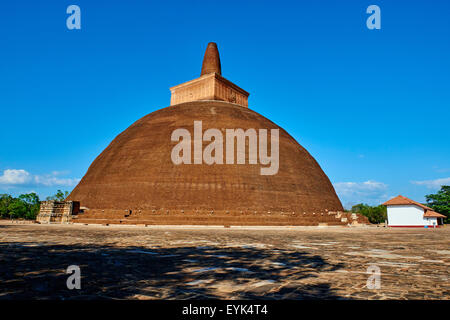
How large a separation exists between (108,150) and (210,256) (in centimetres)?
2630

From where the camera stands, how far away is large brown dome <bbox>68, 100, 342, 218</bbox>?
75.3ft

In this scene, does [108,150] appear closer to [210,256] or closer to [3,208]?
[210,256]

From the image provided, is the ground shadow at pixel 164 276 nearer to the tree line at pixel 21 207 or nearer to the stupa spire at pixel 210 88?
the stupa spire at pixel 210 88

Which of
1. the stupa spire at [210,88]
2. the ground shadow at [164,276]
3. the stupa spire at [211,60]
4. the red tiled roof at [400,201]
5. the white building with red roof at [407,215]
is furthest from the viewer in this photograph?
the stupa spire at [211,60]

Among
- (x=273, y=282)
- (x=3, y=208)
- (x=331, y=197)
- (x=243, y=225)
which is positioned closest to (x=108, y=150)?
(x=243, y=225)

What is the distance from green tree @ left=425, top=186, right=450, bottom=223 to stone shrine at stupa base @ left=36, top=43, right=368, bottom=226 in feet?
111

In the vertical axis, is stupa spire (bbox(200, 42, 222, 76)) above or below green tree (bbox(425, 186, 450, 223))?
above

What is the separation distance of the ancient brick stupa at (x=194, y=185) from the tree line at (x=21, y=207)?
30806mm

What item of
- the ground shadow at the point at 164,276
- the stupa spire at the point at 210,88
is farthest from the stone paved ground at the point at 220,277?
the stupa spire at the point at 210,88

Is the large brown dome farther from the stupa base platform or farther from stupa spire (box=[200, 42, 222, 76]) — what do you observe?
stupa spire (box=[200, 42, 222, 76])

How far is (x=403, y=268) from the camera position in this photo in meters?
4.62

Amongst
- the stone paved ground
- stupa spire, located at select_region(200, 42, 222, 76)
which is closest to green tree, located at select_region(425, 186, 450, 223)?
stupa spire, located at select_region(200, 42, 222, 76)

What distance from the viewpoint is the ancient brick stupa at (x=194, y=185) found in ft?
73.7

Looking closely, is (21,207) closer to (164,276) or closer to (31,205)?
(31,205)
